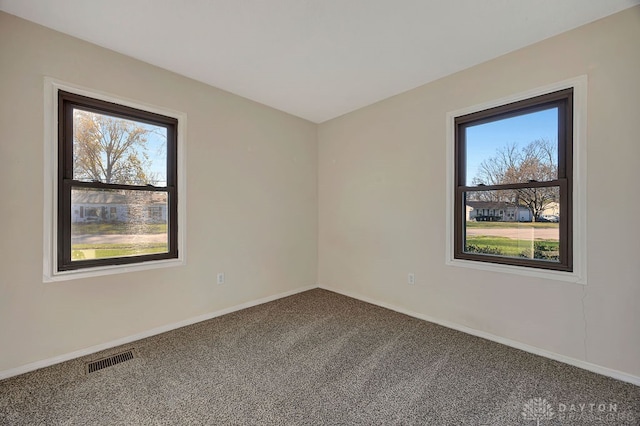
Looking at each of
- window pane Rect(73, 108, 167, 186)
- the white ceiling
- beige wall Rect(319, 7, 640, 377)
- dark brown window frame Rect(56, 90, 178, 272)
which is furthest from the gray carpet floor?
the white ceiling

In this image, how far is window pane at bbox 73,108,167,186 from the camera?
7.70 ft

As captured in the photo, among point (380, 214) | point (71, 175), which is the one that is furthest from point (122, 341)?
point (380, 214)

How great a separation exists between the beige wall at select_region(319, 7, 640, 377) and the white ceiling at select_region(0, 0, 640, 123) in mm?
246

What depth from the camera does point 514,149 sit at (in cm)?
256

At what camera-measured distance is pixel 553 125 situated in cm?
232

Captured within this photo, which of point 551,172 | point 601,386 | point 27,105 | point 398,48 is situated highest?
point 398,48

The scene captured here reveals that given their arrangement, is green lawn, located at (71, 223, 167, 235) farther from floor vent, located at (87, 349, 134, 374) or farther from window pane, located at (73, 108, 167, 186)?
floor vent, located at (87, 349, 134, 374)

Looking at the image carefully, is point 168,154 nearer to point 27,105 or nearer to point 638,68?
point 27,105

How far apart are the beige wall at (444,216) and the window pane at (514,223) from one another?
0.24 metres

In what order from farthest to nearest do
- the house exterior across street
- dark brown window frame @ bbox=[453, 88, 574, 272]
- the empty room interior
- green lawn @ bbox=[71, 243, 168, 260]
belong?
the house exterior across street
green lawn @ bbox=[71, 243, 168, 260]
dark brown window frame @ bbox=[453, 88, 574, 272]
the empty room interior

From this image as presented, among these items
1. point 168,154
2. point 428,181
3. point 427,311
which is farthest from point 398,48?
point 427,311

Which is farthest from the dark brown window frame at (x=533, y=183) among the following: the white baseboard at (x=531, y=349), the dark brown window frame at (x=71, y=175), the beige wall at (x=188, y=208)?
the dark brown window frame at (x=71, y=175)

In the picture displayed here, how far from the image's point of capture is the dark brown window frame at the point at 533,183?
220 cm

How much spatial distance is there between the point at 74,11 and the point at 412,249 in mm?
3627
